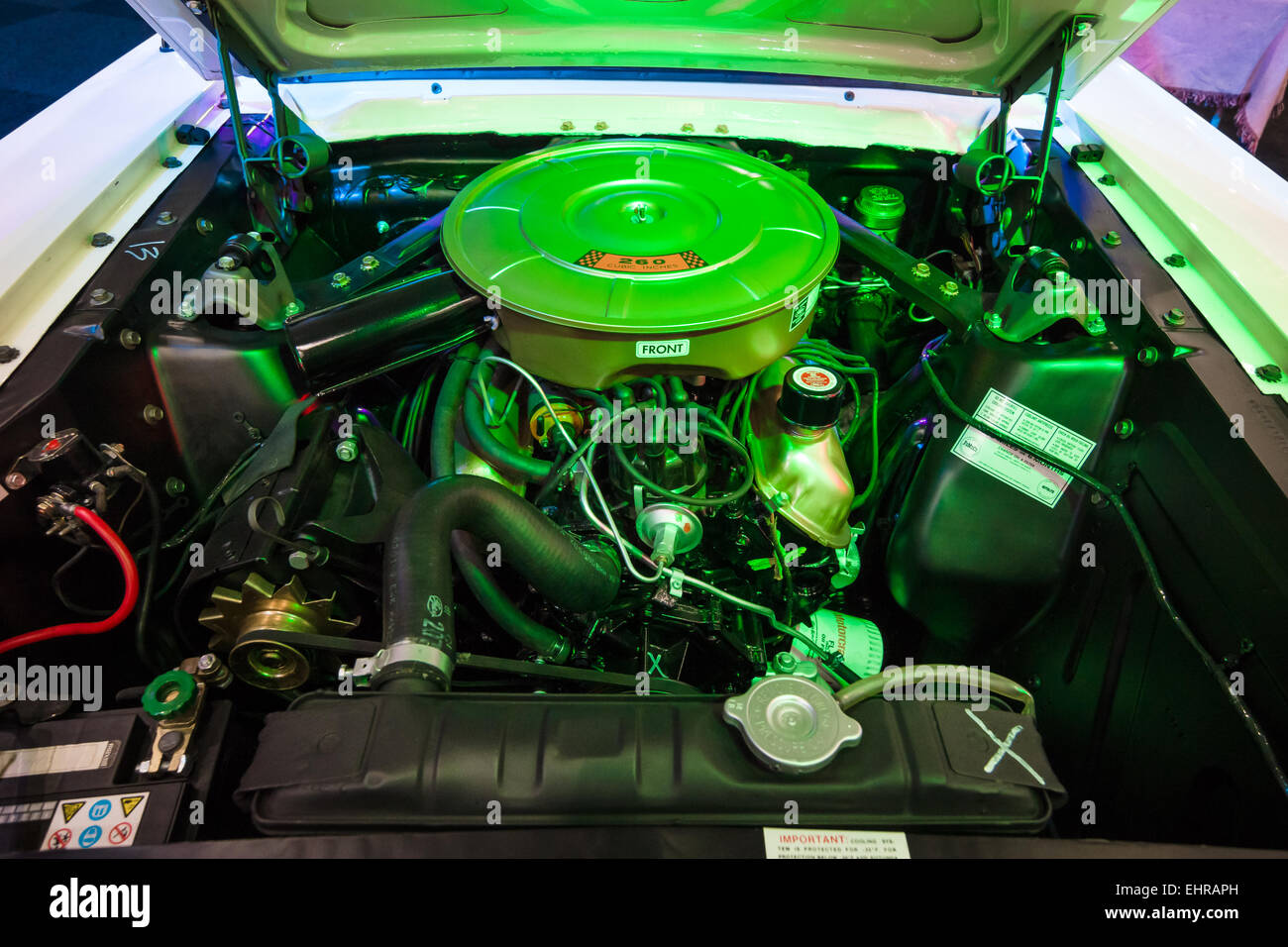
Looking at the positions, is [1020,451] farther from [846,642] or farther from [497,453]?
[497,453]

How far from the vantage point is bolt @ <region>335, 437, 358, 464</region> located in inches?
45.8

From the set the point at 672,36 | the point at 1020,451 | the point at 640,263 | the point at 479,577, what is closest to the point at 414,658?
the point at 479,577

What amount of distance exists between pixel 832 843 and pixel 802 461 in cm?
66

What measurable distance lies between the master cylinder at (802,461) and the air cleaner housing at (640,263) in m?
0.11

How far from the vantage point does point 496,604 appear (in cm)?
105

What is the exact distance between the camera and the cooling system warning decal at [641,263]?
3.65 ft

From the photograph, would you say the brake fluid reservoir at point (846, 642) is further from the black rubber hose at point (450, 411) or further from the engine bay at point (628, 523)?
the black rubber hose at point (450, 411)

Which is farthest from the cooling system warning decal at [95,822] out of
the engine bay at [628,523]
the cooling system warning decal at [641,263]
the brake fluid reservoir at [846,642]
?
the brake fluid reservoir at [846,642]

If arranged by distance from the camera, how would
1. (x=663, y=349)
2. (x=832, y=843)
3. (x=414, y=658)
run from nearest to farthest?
(x=832, y=843)
(x=414, y=658)
(x=663, y=349)

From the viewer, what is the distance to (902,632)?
5.04 feet

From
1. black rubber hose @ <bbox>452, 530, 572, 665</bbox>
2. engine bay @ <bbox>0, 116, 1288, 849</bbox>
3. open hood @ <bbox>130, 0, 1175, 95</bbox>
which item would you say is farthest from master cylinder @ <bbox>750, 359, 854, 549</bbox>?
open hood @ <bbox>130, 0, 1175, 95</bbox>

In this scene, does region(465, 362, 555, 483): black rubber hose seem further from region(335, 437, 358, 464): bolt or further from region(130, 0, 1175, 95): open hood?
region(130, 0, 1175, 95): open hood

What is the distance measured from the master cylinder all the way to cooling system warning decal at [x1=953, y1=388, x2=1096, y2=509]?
230 millimetres
